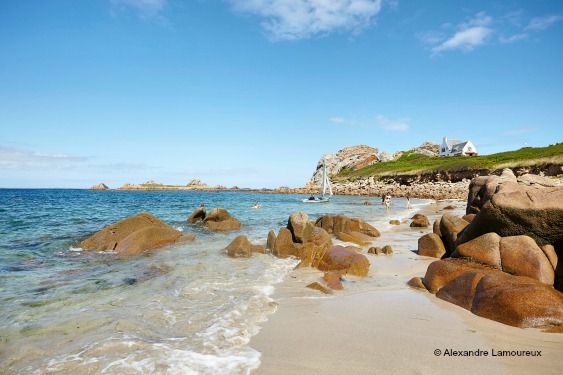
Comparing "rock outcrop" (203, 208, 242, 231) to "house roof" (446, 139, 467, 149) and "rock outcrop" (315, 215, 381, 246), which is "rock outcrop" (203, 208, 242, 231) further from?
"house roof" (446, 139, 467, 149)

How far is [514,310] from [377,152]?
143m

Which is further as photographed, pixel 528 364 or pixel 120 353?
pixel 120 353

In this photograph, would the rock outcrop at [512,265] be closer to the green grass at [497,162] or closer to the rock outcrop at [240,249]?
the rock outcrop at [240,249]

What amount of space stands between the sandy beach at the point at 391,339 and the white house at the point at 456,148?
372ft

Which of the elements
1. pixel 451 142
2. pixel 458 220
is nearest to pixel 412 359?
pixel 458 220

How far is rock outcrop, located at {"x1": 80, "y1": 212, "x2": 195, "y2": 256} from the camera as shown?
1436 cm

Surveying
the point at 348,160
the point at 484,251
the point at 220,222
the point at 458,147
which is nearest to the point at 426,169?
the point at 458,147

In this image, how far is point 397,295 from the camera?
7.89 m

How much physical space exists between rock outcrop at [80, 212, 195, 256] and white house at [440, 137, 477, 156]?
111 meters

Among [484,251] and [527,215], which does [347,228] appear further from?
[527,215]

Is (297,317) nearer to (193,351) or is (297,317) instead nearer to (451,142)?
(193,351)

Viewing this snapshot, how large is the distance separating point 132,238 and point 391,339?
12653 millimetres

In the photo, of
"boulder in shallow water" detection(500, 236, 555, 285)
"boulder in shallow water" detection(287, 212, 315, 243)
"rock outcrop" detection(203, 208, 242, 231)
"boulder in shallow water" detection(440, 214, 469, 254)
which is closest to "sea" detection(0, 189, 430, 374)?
"boulder in shallow water" detection(287, 212, 315, 243)

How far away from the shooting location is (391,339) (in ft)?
17.7
